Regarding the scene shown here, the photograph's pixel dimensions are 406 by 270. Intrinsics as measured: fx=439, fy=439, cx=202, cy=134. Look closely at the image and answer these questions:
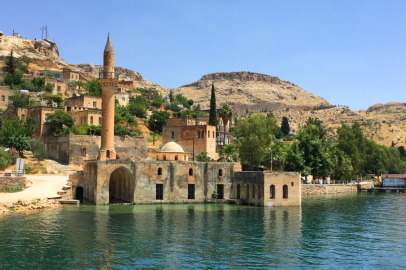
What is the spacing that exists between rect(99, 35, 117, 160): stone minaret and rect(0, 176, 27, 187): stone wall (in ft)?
23.4

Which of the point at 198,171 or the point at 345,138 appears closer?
the point at 198,171

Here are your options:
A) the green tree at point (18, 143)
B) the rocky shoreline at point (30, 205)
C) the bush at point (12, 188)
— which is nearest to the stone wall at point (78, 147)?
the green tree at point (18, 143)

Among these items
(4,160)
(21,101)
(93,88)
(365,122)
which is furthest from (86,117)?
(365,122)

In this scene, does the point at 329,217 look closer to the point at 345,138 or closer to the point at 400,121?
the point at 345,138

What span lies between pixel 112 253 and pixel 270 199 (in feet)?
68.0

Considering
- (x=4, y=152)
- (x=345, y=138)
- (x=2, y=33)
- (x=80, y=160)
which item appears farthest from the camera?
(x=2, y=33)

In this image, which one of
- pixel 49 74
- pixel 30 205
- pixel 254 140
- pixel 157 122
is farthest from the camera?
pixel 49 74

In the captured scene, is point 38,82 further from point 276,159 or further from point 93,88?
point 276,159

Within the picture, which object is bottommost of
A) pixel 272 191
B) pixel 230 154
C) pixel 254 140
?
pixel 272 191

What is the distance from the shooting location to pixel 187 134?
60875 mm

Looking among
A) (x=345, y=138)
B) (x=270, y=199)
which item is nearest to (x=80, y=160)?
(x=270, y=199)

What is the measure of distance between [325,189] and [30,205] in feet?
132

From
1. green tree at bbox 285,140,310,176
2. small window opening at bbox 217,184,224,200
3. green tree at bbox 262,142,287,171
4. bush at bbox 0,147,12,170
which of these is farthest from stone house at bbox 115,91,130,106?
small window opening at bbox 217,184,224,200

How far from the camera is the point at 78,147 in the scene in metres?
50.9
